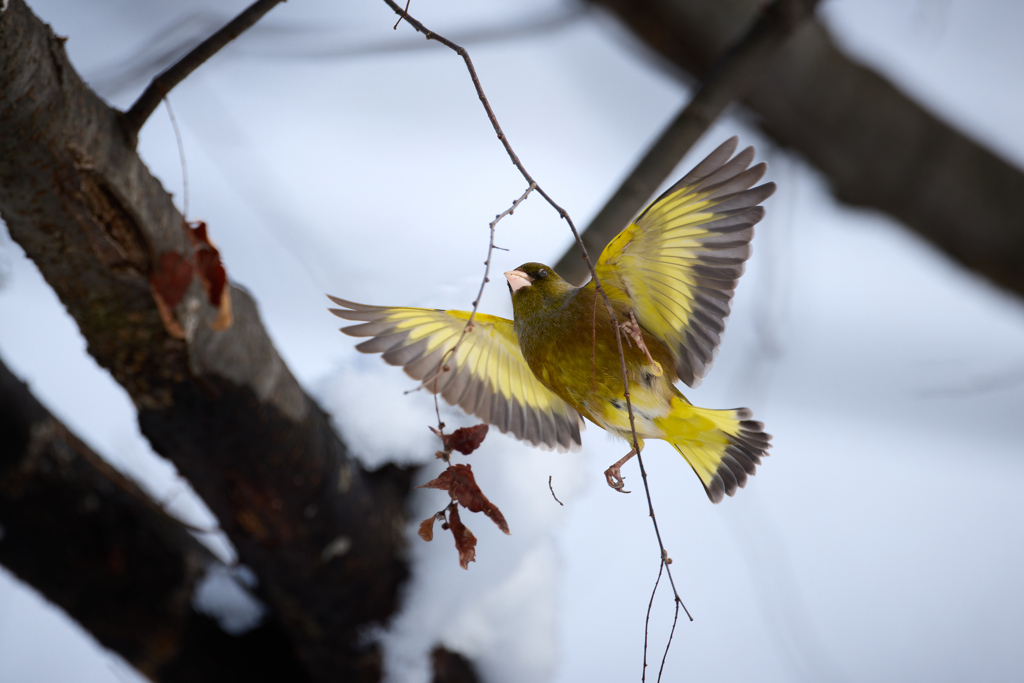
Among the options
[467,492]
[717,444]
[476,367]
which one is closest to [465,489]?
[467,492]

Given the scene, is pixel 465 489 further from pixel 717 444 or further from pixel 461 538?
pixel 717 444

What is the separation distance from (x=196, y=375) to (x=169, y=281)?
0.47ft

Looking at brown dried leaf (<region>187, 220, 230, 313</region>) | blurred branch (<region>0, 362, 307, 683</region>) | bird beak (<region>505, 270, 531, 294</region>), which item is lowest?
blurred branch (<region>0, 362, 307, 683</region>)

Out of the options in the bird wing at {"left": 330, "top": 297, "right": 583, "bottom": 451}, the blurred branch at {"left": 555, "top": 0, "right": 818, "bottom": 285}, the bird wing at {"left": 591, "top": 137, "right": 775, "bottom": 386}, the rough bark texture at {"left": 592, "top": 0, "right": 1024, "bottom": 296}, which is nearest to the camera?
the bird wing at {"left": 591, "top": 137, "right": 775, "bottom": 386}

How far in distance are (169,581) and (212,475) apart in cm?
36

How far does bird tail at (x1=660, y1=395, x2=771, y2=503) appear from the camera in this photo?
2.83ft

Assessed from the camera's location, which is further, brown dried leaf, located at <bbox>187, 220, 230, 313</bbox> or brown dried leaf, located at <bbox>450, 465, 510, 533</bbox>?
brown dried leaf, located at <bbox>187, 220, 230, 313</bbox>

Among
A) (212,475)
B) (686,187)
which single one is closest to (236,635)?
(212,475)

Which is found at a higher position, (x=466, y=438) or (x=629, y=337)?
(x=629, y=337)

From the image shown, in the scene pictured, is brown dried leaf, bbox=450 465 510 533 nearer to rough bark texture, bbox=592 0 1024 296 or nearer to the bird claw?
the bird claw

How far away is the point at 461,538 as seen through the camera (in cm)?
59

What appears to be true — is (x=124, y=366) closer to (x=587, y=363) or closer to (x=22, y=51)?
(x=22, y=51)

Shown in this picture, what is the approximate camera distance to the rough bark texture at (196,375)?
636 mm

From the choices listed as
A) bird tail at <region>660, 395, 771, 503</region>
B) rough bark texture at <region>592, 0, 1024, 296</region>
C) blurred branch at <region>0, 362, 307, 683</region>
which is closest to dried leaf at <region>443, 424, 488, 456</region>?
bird tail at <region>660, 395, 771, 503</region>
